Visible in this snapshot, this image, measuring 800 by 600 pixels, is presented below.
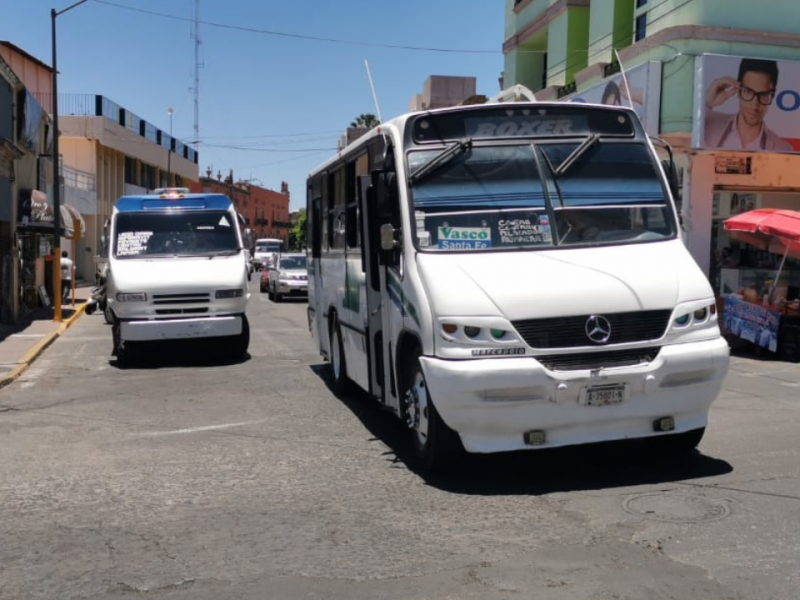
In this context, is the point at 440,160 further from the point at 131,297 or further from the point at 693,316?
the point at 131,297

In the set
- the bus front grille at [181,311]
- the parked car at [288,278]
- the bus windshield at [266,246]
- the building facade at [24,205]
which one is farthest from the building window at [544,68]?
the bus windshield at [266,246]

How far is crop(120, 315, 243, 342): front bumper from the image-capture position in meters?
12.6

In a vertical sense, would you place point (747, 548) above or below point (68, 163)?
below

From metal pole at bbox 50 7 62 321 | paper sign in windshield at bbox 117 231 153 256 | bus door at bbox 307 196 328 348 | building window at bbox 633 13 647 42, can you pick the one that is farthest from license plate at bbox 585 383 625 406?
metal pole at bbox 50 7 62 321

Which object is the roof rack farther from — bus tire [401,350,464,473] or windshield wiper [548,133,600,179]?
bus tire [401,350,464,473]

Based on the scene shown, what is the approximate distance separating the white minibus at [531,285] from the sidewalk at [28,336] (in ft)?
25.4

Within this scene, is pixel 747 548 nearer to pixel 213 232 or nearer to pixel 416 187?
pixel 416 187

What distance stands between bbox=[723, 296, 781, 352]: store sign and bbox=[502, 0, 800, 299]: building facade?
1.21 m

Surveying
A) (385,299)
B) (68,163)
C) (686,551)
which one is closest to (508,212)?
(385,299)

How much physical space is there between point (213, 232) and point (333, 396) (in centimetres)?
485

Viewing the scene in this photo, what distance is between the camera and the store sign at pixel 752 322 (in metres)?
13.6

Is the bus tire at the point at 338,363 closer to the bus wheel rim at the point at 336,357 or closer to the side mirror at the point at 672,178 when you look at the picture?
the bus wheel rim at the point at 336,357

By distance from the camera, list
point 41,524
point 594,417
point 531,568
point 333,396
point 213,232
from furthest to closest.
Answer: point 213,232, point 333,396, point 594,417, point 41,524, point 531,568

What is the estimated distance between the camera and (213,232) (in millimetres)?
13852
